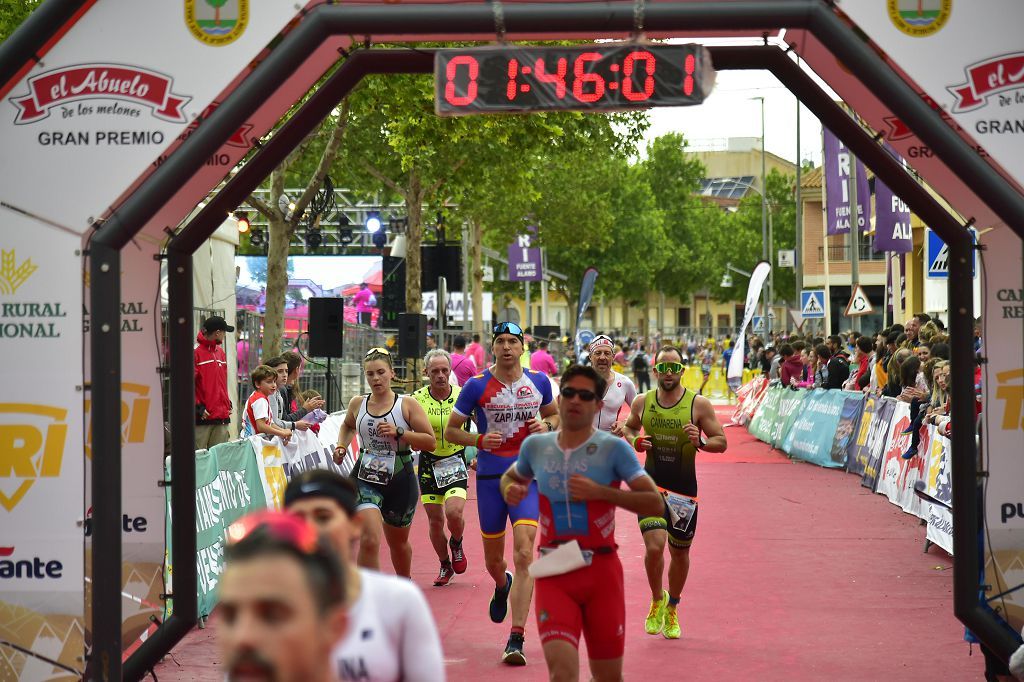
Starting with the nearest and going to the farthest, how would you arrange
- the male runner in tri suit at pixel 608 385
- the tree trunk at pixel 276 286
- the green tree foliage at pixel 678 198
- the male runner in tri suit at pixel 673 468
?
the male runner in tri suit at pixel 673 468 < the male runner in tri suit at pixel 608 385 < the tree trunk at pixel 276 286 < the green tree foliage at pixel 678 198

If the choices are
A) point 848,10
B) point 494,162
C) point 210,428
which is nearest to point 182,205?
point 848,10

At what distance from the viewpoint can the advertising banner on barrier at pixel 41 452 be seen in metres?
7.40

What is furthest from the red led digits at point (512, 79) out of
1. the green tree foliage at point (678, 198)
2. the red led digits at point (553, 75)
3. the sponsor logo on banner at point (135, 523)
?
the green tree foliage at point (678, 198)

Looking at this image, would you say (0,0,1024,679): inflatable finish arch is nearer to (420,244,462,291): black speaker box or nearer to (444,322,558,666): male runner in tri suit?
(444,322,558,666): male runner in tri suit

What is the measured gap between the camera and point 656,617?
33.0 ft

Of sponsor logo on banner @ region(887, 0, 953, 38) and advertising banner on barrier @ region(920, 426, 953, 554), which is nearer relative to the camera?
sponsor logo on banner @ region(887, 0, 953, 38)

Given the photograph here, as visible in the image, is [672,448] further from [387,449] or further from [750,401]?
[750,401]

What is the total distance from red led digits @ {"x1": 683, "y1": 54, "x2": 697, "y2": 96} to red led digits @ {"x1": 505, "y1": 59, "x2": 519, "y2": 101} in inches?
35.8

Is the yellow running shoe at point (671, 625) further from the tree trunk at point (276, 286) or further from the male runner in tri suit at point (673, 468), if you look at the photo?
the tree trunk at point (276, 286)

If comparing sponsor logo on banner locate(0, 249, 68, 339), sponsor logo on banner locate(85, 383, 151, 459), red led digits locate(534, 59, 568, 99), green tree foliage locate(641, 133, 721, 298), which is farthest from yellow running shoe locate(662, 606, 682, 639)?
green tree foliage locate(641, 133, 721, 298)

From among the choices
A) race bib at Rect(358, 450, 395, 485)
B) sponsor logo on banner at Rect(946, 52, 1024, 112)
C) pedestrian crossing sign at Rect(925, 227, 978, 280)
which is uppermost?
sponsor logo on banner at Rect(946, 52, 1024, 112)

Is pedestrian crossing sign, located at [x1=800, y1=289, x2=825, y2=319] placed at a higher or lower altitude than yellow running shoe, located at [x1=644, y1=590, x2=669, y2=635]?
higher

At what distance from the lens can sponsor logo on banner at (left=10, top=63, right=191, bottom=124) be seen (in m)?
7.38

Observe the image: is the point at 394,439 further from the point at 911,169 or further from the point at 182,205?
the point at 911,169
